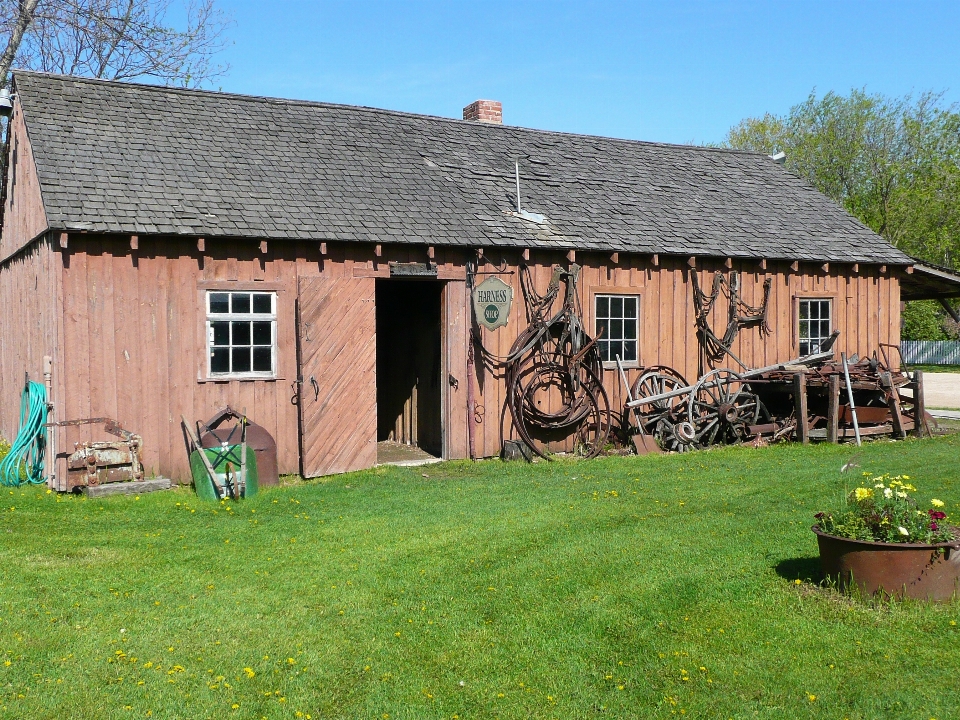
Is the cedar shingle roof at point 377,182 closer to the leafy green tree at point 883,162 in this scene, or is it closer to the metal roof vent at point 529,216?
the metal roof vent at point 529,216

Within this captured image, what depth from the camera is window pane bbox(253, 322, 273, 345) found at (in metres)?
12.0

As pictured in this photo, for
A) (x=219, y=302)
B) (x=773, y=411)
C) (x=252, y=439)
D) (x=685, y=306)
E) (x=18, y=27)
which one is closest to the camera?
(x=252, y=439)

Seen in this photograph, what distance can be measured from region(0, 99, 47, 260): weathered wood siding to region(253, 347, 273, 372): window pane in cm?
290

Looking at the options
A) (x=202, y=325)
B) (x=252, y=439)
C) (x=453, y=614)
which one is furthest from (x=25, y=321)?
(x=453, y=614)

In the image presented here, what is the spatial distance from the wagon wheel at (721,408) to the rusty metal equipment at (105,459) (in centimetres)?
791

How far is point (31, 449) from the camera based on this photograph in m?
11.9

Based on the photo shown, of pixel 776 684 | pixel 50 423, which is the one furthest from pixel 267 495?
pixel 776 684

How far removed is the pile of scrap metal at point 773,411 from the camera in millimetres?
14430

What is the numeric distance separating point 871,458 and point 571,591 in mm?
7435

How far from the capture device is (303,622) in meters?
6.43

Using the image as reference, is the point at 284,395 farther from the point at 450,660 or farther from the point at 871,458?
the point at 871,458

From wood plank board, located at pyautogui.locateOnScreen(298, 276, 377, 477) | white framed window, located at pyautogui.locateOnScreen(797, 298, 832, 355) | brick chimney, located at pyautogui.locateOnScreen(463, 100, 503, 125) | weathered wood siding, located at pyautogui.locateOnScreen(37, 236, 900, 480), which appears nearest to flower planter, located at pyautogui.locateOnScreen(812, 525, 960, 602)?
wood plank board, located at pyautogui.locateOnScreen(298, 276, 377, 477)

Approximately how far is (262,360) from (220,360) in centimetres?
53

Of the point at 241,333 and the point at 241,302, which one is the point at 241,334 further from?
the point at 241,302
